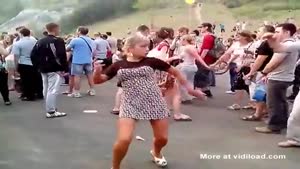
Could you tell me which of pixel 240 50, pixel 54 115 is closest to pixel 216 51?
pixel 240 50

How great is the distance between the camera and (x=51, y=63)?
941 centimetres

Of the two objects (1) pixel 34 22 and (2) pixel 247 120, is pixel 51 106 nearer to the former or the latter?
(2) pixel 247 120

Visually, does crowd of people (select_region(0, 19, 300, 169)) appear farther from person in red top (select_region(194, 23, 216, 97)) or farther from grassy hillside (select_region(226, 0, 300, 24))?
grassy hillside (select_region(226, 0, 300, 24))

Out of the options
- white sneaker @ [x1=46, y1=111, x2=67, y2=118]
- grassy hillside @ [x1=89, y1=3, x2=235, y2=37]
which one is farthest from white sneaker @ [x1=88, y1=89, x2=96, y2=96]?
grassy hillside @ [x1=89, y1=3, x2=235, y2=37]

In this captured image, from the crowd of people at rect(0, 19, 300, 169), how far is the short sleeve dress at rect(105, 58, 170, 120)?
0.01 metres

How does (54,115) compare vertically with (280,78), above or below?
below

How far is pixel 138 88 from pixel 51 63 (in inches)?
159

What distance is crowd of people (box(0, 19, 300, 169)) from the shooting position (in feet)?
18.7

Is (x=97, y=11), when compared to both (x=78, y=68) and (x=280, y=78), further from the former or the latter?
(x=280, y=78)

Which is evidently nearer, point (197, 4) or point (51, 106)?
point (51, 106)

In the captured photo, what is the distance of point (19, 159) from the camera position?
21.9 ft

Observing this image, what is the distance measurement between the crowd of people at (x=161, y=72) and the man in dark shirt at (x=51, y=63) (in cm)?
2

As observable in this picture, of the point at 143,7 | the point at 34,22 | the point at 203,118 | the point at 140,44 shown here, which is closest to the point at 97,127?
the point at 203,118

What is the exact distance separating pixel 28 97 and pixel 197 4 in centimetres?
2360
